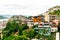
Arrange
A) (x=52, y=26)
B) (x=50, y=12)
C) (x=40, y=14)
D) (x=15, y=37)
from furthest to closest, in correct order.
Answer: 1. (x=50, y=12)
2. (x=40, y=14)
3. (x=52, y=26)
4. (x=15, y=37)

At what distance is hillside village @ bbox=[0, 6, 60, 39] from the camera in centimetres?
406

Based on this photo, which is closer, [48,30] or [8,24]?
[48,30]

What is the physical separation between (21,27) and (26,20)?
0.95 feet

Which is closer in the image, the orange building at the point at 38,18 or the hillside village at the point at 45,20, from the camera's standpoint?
the hillside village at the point at 45,20

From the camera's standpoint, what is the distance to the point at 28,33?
4016mm

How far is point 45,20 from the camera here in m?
4.41

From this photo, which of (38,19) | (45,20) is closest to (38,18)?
(38,19)

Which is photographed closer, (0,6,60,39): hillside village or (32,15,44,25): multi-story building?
(0,6,60,39): hillside village

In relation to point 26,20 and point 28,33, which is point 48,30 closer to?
point 28,33

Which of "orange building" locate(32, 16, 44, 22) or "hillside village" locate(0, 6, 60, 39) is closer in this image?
"hillside village" locate(0, 6, 60, 39)

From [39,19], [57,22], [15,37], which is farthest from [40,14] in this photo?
[15,37]

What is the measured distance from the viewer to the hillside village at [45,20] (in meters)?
4.06

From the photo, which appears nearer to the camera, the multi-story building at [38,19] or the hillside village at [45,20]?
the hillside village at [45,20]

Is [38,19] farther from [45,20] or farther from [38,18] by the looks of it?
[45,20]
